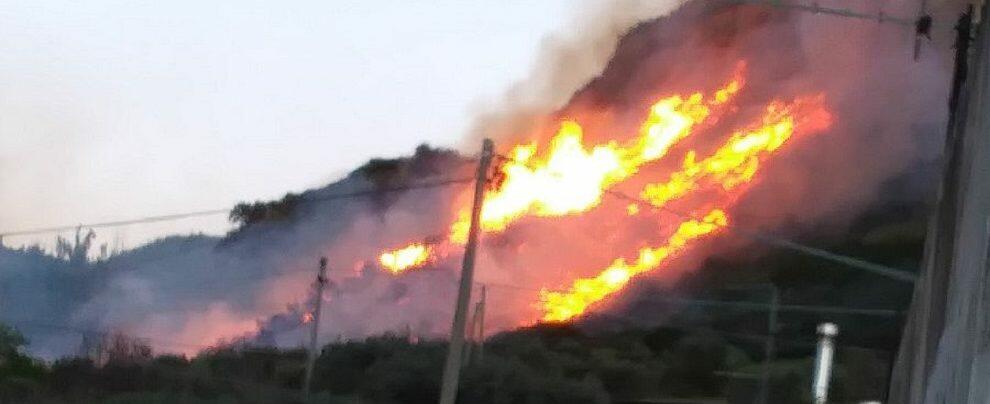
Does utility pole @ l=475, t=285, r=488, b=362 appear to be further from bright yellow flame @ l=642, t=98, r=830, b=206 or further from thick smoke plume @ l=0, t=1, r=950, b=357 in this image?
bright yellow flame @ l=642, t=98, r=830, b=206

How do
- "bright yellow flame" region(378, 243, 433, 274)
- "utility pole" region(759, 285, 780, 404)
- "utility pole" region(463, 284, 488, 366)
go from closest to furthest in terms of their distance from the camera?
"utility pole" region(463, 284, 488, 366) < "utility pole" region(759, 285, 780, 404) < "bright yellow flame" region(378, 243, 433, 274)

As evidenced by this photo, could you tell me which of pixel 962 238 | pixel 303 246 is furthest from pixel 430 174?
pixel 962 238

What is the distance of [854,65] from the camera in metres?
14.1

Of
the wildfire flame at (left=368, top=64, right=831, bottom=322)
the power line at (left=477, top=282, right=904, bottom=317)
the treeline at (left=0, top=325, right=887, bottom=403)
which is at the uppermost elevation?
the wildfire flame at (left=368, top=64, right=831, bottom=322)

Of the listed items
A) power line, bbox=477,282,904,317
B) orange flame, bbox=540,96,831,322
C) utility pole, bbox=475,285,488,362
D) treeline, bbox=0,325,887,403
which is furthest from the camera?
orange flame, bbox=540,96,831,322

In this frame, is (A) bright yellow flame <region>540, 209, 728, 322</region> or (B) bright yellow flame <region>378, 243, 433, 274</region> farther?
(B) bright yellow flame <region>378, 243, 433, 274</region>

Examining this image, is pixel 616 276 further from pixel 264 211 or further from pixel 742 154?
pixel 264 211

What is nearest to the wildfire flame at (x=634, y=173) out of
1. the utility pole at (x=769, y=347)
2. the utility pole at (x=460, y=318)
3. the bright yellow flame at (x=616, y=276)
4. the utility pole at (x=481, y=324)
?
the bright yellow flame at (x=616, y=276)

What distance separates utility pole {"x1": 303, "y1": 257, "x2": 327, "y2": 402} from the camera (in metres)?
12.4

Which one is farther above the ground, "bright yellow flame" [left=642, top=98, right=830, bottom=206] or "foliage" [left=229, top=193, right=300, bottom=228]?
"bright yellow flame" [left=642, top=98, right=830, bottom=206]

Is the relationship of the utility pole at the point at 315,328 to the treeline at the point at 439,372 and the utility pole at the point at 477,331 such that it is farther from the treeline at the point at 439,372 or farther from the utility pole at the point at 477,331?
the utility pole at the point at 477,331

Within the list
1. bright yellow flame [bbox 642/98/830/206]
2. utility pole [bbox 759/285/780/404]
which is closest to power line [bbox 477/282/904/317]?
utility pole [bbox 759/285/780/404]

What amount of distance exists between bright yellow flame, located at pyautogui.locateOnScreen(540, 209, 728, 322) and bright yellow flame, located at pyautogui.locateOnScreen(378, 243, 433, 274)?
1425 mm

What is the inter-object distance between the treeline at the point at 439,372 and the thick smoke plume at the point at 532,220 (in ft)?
0.78
